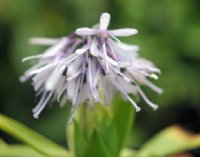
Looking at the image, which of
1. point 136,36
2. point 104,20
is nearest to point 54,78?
point 104,20

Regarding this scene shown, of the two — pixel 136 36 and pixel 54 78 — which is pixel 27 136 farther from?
pixel 136 36

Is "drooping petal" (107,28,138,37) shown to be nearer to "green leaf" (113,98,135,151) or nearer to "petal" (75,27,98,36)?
"petal" (75,27,98,36)

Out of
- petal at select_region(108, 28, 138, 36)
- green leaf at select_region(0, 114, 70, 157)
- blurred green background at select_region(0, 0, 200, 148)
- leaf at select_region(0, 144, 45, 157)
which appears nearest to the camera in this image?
petal at select_region(108, 28, 138, 36)

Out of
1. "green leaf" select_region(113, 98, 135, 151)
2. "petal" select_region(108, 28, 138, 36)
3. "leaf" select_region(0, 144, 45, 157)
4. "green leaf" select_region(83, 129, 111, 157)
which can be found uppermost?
"petal" select_region(108, 28, 138, 36)

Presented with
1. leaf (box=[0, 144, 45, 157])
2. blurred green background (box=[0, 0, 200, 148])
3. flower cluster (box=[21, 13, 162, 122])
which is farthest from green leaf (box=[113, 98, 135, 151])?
blurred green background (box=[0, 0, 200, 148])

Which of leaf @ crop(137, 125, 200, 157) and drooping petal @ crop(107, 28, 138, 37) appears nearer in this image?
drooping petal @ crop(107, 28, 138, 37)

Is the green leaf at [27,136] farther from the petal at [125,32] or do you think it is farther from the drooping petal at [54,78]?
the petal at [125,32]

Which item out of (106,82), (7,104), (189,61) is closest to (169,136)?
(106,82)
